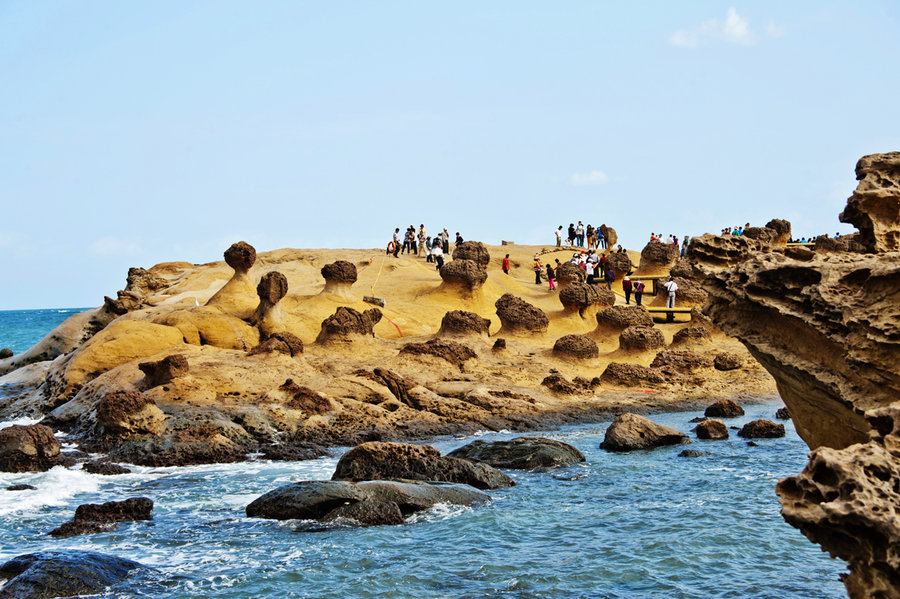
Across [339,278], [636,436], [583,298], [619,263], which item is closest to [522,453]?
[636,436]

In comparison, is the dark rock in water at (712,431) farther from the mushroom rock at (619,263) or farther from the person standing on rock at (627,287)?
the mushroom rock at (619,263)

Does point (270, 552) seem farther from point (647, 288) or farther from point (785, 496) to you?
point (647, 288)

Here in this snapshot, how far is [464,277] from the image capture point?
30.1 metres

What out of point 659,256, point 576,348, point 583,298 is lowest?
point 576,348

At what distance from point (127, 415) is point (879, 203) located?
1350cm

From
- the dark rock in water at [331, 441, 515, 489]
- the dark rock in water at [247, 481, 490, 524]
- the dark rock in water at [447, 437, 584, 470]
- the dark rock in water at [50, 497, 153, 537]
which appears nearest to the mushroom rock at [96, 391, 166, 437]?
the dark rock in water at [50, 497, 153, 537]

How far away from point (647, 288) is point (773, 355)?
3172 centimetres

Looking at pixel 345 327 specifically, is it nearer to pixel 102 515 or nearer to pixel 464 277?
pixel 464 277

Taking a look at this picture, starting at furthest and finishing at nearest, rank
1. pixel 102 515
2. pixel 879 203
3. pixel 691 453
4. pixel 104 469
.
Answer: pixel 691 453
pixel 104 469
pixel 102 515
pixel 879 203

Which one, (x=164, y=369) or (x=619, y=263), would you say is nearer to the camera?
(x=164, y=369)

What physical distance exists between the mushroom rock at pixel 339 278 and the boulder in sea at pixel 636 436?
12093mm

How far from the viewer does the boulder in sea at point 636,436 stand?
1659 centimetres

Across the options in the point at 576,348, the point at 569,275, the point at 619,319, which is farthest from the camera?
the point at 569,275

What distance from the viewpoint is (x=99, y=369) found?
20797 mm
